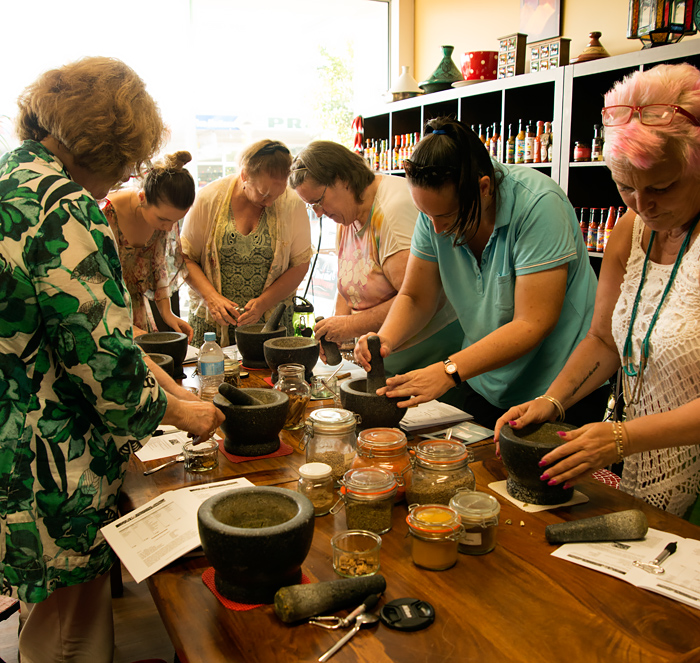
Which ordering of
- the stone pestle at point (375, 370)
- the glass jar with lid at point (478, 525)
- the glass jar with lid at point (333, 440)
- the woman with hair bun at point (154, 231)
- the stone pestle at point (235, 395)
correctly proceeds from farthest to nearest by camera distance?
1. the woman with hair bun at point (154, 231)
2. the stone pestle at point (375, 370)
3. the stone pestle at point (235, 395)
4. the glass jar with lid at point (333, 440)
5. the glass jar with lid at point (478, 525)

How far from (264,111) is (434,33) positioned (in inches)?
65.5

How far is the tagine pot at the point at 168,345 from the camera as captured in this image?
7.60ft

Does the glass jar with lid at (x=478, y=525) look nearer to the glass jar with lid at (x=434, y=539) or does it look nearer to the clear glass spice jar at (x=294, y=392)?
the glass jar with lid at (x=434, y=539)

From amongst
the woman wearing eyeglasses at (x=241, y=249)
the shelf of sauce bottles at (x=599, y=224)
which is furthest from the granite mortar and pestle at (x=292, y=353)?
the shelf of sauce bottles at (x=599, y=224)

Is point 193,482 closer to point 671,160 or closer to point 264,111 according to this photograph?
point 671,160

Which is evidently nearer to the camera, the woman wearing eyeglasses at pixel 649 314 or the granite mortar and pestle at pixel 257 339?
the woman wearing eyeglasses at pixel 649 314

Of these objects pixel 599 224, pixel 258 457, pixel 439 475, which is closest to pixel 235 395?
pixel 258 457

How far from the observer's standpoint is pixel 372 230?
8.32ft

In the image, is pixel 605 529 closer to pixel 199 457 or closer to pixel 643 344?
pixel 643 344

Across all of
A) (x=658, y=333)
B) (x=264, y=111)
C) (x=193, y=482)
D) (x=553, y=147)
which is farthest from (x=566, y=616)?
(x=264, y=111)

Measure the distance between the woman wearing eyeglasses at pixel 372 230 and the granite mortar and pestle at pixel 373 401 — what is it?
2.35 feet

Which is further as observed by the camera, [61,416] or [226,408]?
[226,408]

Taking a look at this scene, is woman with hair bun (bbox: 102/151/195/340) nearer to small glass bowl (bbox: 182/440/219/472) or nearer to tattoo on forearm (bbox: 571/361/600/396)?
small glass bowl (bbox: 182/440/219/472)

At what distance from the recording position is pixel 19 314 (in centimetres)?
116
